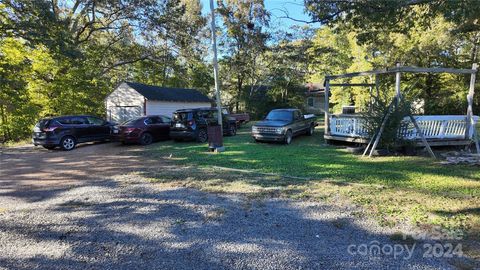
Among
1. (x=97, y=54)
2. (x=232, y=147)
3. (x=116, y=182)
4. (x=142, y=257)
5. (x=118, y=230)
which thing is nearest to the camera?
(x=142, y=257)

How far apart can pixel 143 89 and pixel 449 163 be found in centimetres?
1778

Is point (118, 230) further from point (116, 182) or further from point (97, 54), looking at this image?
point (97, 54)

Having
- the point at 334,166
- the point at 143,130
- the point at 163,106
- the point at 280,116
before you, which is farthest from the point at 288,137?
the point at 163,106

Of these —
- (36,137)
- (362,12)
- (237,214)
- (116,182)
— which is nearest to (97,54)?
(36,137)

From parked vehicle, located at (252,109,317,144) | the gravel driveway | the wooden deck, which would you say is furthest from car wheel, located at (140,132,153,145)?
the wooden deck

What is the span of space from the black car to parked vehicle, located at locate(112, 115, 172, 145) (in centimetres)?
97

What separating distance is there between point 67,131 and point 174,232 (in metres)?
11.5

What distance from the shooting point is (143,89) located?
810 inches

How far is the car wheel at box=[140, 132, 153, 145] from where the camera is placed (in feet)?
47.3

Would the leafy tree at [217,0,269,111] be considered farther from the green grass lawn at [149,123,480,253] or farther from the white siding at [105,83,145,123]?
the green grass lawn at [149,123,480,253]

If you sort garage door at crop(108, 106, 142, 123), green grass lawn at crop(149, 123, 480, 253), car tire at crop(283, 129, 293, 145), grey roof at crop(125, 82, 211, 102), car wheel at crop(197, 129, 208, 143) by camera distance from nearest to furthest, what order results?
green grass lawn at crop(149, 123, 480, 253)
car tire at crop(283, 129, 293, 145)
car wheel at crop(197, 129, 208, 143)
garage door at crop(108, 106, 142, 123)
grey roof at crop(125, 82, 211, 102)

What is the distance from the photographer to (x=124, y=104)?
20438 mm

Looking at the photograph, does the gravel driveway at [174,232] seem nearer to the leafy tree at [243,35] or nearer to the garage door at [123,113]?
the garage door at [123,113]

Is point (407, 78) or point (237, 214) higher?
point (407, 78)
